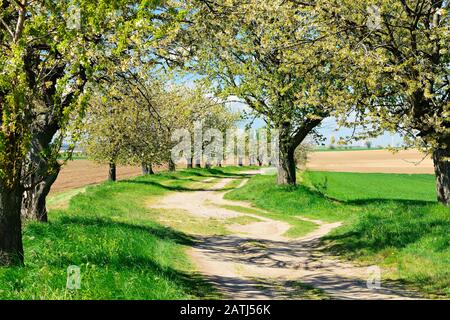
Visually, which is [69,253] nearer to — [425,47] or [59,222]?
[59,222]

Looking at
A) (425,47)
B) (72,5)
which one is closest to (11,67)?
(72,5)

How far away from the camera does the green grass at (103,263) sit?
8391 mm

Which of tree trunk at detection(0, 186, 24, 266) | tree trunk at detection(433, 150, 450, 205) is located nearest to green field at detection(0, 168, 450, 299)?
tree trunk at detection(0, 186, 24, 266)

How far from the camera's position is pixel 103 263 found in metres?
10.5

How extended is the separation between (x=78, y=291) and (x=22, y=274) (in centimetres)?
→ 169

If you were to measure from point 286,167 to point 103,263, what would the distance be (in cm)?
2174

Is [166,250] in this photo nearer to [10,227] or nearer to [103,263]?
[103,263]

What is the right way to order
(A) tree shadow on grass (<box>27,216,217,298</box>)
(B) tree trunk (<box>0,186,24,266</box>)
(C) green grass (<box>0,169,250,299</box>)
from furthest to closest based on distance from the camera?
(A) tree shadow on grass (<box>27,216,217,298</box>), (B) tree trunk (<box>0,186,24,266</box>), (C) green grass (<box>0,169,250,299</box>)

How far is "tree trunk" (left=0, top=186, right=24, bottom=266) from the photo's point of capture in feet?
32.9

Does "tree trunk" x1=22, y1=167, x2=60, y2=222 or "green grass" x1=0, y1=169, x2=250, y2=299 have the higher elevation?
"tree trunk" x1=22, y1=167, x2=60, y2=222

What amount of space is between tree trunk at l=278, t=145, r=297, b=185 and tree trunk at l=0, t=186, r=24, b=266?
72.5 ft

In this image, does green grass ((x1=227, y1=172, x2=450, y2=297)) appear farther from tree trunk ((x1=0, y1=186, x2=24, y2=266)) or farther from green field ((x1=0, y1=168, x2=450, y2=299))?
tree trunk ((x1=0, y1=186, x2=24, y2=266))

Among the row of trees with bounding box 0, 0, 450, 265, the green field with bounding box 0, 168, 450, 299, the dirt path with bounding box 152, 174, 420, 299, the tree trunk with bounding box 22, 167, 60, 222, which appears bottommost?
the dirt path with bounding box 152, 174, 420, 299

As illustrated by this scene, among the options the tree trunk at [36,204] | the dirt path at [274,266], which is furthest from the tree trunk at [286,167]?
the tree trunk at [36,204]
